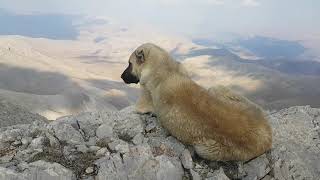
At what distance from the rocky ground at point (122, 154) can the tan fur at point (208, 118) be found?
16.1 inches

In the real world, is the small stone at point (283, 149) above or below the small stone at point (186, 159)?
below

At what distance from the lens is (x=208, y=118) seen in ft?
42.1

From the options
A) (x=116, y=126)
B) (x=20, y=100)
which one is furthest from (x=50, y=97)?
(x=116, y=126)

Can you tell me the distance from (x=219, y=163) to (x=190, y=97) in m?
1.95

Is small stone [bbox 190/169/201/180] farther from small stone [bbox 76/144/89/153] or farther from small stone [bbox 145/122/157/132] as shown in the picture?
small stone [bbox 76/144/89/153]

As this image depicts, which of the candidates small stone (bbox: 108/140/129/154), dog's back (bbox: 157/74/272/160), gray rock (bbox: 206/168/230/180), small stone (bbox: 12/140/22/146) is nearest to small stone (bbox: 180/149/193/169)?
dog's back (bbox: 157/74/272/160)

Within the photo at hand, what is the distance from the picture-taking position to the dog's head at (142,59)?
49.1 feet

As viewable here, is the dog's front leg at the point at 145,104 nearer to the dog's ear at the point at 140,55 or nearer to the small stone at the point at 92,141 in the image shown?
the dog's ear at the point at 140,55

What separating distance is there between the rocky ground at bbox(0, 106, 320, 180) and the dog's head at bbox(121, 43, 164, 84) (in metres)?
1.24

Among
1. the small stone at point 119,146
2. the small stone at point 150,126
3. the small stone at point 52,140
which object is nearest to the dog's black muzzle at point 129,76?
the small stone at point 150,126

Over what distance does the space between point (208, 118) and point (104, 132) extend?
291cm

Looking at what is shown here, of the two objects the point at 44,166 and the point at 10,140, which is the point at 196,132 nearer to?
the point at 44,166

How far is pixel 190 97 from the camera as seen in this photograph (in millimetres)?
13383

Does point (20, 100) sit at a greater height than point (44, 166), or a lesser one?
lesser
